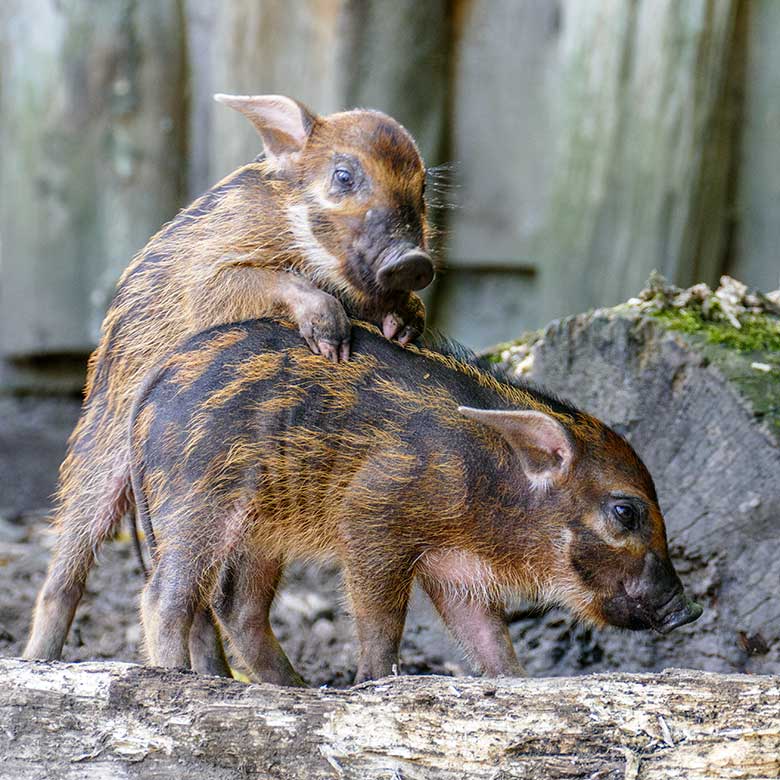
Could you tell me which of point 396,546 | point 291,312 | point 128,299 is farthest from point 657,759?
point 128,299

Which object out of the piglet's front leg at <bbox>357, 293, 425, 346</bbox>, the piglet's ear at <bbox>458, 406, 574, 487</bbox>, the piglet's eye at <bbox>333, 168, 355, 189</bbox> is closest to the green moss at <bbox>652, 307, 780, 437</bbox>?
the piglet's ear at <bbox>458, 406, 574, 487</bbox>

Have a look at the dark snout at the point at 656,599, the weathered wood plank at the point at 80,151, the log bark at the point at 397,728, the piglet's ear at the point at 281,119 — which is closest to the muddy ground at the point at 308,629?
the dark snout at the point at 656,599

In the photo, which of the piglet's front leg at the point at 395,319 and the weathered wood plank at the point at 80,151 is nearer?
the piglet's front leg at the point at 395,319

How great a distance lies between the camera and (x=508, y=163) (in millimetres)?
8805

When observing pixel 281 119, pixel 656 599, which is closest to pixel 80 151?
pixel 281 119

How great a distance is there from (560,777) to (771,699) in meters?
0.52

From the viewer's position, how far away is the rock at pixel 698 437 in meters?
4.33

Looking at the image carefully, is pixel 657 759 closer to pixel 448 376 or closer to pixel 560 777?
pixel 560 777

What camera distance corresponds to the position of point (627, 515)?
13.2ft

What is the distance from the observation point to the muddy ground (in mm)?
5008

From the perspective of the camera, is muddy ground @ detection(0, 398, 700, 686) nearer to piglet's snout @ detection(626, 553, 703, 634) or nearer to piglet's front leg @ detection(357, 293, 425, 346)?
piglet's snout @ detection(626, 553, 703, 634)

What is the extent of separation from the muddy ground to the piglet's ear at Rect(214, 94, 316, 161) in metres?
1.72

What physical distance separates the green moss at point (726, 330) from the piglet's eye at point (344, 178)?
123cm

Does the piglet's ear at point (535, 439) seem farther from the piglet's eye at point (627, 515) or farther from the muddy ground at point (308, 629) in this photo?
the muddy ground at point (308, 629)
